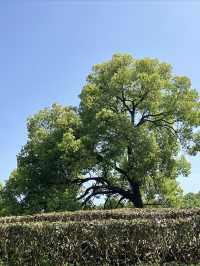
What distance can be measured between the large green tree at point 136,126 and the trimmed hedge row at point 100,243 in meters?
22.7

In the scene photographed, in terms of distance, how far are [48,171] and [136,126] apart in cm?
712

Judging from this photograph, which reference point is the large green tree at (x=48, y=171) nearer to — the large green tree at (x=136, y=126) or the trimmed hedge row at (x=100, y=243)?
the large green tree at (x=136, y=126)

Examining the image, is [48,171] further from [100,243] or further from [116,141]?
[100,243]

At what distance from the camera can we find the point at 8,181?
38.6 meters

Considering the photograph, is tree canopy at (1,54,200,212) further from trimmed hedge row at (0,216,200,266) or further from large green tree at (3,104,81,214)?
trimmed hedge row at (0,216,200,266)

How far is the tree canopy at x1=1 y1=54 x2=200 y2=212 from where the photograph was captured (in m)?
36.0

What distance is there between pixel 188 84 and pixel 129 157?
8.02 meters

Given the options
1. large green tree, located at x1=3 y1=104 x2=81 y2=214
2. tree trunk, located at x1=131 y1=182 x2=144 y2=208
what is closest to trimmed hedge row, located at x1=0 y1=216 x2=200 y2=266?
large green tree, located at x1=3 y1=104 x2=81 y2=214

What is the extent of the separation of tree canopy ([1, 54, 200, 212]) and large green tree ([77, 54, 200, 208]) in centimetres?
7

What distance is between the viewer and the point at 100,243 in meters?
12.3

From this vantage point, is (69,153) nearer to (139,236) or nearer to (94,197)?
(94,197)

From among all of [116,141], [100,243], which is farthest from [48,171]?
[100,243]

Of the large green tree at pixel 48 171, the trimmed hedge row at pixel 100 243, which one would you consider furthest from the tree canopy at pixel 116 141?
the trimmed hedge row at pixel 100 243

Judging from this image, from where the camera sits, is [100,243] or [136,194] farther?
[136,194]
